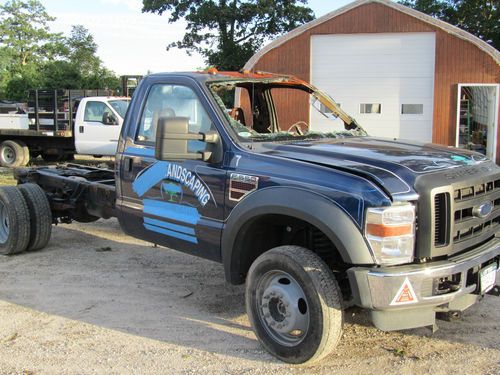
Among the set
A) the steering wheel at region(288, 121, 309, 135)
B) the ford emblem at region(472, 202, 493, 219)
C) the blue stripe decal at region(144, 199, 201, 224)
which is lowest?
the blue stripe decal at region(144, 199, 201, 224)

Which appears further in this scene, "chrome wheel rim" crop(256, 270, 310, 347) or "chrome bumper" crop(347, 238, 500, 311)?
"chrome wheel rim" crop(256, 270, 310, 347)

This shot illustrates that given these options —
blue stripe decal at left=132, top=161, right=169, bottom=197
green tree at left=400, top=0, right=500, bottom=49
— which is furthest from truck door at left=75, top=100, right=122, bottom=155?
green tree at left=400, top=0, right=500, bottom=49

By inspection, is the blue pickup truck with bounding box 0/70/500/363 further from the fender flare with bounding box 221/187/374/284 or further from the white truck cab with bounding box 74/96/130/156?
the white truck cab with bounding box 74/96/130/156

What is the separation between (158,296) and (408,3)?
→ 106 ft

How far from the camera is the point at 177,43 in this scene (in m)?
33.6

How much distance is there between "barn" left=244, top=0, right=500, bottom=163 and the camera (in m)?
15.7

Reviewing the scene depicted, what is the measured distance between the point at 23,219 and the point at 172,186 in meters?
2.70

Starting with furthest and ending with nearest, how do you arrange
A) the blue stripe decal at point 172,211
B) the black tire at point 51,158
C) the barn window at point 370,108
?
the black tire at point 51,158
the barn window at point 370,108
the blue stripe decal at point 172,211

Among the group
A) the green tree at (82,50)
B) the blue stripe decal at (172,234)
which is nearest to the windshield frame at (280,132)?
the blue stripe decal at (172,234)

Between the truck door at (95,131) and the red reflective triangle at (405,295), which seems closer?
the red reflective triangle at (405,295)

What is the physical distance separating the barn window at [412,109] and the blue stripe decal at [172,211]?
13070 mm

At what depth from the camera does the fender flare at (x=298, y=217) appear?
3350 mm

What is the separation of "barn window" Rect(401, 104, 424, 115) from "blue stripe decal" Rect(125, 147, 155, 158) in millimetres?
12896

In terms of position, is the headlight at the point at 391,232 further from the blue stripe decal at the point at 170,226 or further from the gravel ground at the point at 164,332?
the blue stripe decal at the point at 170,226
